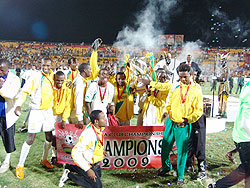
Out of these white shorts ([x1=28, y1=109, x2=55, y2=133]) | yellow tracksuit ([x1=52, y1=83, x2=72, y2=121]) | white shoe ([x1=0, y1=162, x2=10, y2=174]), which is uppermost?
yellow tracksuit ([x1=52, y1=83, x2=72, y2=121])

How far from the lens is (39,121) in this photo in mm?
3885

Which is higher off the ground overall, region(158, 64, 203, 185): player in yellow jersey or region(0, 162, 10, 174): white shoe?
region(158, 64, 203, 185): player in yellow jersey

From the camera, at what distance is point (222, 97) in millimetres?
9008

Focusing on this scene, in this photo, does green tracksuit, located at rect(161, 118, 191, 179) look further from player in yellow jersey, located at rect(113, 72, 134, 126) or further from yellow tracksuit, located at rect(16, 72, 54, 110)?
yellow tracksuit, located at rect(16, 72, 54, 110)

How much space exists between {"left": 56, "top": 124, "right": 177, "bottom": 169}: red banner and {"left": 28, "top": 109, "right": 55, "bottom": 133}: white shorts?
273 mm

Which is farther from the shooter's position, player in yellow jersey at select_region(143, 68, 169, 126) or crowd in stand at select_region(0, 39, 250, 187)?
player in yellow jersey at select_region(143, 68, 169, 126)

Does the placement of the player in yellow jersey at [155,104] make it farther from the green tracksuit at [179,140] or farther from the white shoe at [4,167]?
the white shoe at [4,167]

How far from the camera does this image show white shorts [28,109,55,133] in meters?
3.82

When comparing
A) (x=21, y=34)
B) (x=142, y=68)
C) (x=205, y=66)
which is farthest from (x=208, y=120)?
(x=21, y=34)

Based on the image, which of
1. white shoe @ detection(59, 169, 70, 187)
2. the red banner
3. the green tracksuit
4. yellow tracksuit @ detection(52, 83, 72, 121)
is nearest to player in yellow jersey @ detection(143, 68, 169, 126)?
the red banner

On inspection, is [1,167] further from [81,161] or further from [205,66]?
[205,66]

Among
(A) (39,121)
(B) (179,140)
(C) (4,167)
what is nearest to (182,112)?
(B) (179,140)

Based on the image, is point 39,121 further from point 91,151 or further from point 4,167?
point 91,151

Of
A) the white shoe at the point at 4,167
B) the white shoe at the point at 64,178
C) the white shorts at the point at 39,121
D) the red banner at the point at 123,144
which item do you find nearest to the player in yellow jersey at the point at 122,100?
the red banner at the point at 123,144
